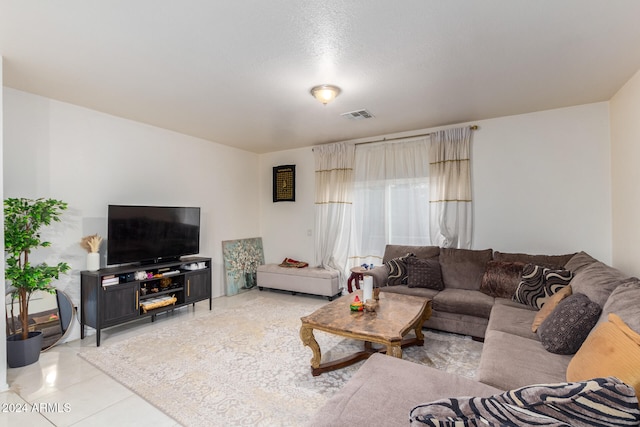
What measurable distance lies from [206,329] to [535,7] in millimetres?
4160

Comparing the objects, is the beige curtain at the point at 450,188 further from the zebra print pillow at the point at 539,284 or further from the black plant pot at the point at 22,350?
the black plant pot at the point at 22,350

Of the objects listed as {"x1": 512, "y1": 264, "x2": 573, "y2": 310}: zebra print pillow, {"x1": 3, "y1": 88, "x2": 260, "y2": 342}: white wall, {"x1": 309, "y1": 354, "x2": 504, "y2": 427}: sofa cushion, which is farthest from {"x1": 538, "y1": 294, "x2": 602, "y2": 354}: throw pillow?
{"x1": 3, "y1": 88, "x2": 260, "y2": 342}: white wall

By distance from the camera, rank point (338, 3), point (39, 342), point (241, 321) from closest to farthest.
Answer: point (338, 3) → point (39, 342) → point (241, 321)

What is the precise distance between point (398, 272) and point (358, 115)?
82.1 inches

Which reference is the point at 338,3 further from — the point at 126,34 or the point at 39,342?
the point at 39,342

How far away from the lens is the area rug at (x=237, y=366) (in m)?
2.15

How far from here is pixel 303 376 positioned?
8.39ft

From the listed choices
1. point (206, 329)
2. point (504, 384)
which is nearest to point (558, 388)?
point (504, 384)

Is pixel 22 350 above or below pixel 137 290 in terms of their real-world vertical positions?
below

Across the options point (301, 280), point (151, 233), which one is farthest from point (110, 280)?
point (301, 280)

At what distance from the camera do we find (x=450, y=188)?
421 centimetres

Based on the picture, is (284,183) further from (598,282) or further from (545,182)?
(598,282)

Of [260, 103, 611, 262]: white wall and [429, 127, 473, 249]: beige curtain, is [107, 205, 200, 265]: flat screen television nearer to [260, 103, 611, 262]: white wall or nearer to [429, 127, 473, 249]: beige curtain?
[429, 127, 473, 249]: beige curtain

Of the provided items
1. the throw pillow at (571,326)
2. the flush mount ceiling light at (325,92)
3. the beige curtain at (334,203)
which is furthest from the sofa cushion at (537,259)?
the flush mount ceiling light at (325,92)
